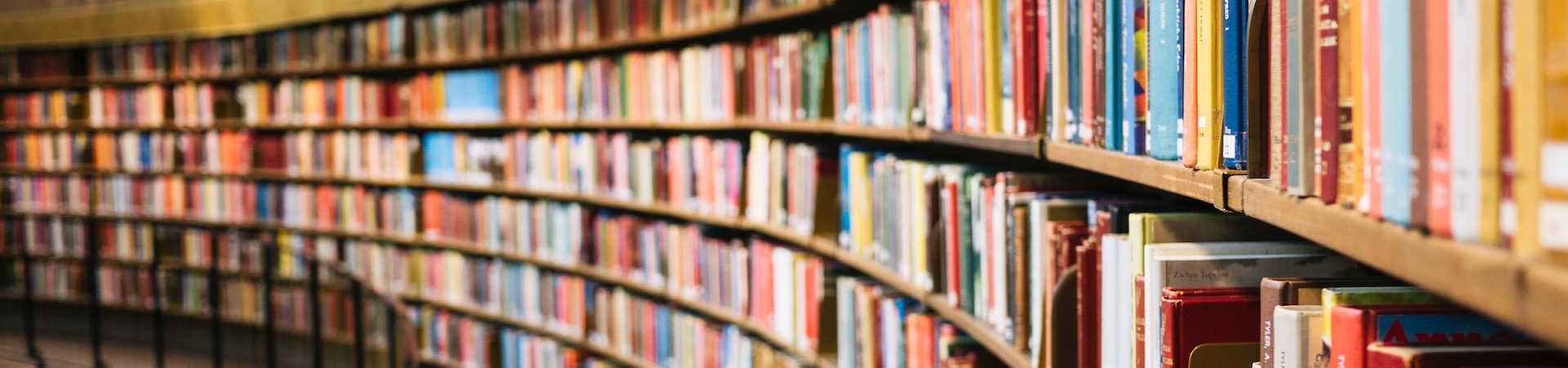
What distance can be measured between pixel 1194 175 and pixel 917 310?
4.64 ft

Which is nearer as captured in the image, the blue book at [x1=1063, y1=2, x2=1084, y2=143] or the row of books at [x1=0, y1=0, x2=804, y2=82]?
the blue book at [x1=1063, y1=2, x2=1084, y2=143]

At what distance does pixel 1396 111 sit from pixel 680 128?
11.9ft

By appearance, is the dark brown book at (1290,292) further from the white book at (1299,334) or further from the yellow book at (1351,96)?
the yellow book at (1351,96)

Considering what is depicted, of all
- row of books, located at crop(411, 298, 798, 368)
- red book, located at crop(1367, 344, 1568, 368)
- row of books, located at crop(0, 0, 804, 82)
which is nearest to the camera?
red book, located at crop(1367, 344, 1568, 368)

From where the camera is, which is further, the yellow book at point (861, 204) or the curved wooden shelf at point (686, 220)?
the yellow book at point (861, 204)

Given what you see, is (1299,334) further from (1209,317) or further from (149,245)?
(149,245)

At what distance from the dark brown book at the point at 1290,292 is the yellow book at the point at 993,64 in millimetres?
911

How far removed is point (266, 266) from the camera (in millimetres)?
5160

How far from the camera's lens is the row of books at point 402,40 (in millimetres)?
4320

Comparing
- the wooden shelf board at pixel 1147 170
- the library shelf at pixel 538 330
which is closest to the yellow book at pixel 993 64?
the wooden shelf board at pixel 1147 170

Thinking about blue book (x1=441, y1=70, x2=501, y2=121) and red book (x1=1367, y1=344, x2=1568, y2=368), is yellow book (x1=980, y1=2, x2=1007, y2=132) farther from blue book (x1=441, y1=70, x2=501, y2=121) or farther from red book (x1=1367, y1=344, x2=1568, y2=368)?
blue book (x1=441, y1=70, x2=501, y2=121)

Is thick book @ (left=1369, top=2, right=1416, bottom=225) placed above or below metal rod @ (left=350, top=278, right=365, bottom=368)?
above

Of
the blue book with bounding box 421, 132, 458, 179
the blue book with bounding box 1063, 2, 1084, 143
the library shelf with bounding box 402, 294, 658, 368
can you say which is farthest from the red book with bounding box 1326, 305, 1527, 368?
the blue book with bounding box 421, 132, 458, 179

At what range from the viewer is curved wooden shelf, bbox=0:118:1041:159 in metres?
2.15
